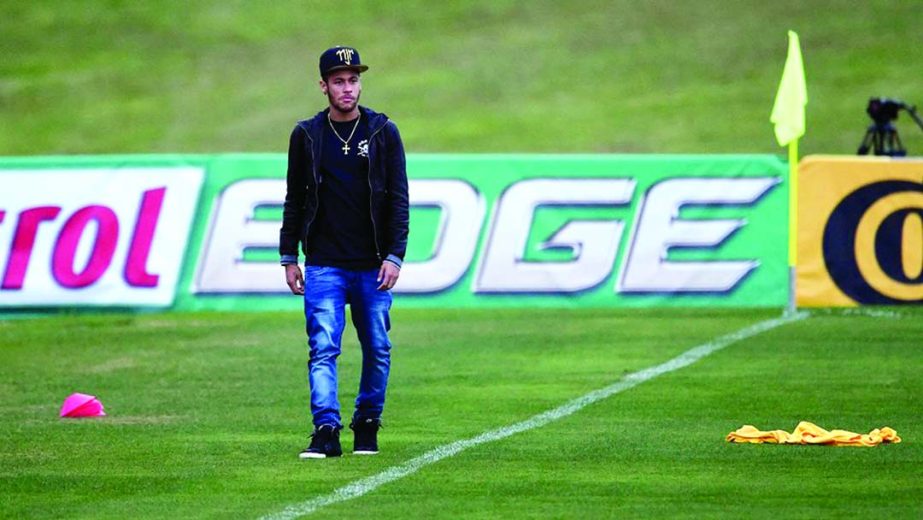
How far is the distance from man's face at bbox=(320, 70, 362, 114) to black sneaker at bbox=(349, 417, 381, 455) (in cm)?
171

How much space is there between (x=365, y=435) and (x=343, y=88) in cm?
190

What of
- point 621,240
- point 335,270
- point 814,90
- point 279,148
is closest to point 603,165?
point 621,240

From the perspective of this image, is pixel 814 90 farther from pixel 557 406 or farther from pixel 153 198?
pixel 557 406

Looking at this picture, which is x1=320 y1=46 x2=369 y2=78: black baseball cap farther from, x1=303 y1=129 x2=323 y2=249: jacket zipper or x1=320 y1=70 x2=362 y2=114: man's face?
x1=303 y1=129 x2=323 y2=249: jacket zipper

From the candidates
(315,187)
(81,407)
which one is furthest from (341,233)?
(81,407)

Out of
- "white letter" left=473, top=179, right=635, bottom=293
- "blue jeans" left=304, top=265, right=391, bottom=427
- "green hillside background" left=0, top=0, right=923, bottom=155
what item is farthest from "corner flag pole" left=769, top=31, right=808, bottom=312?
"green hillside background" left=0, top=0, right=923, bottom=155

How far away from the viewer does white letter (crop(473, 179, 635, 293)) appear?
72.9 ft

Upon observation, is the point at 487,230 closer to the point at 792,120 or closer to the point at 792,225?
the point at 792,225

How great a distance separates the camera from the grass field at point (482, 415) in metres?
9.85

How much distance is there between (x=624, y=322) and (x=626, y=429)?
824 cm

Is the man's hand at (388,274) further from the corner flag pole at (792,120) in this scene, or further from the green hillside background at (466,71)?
the green hillside background at (466,71)

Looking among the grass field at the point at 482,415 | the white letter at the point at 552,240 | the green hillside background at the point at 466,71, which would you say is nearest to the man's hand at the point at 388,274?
the grass field at the point at 482,415

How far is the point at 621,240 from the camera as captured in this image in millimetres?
22234

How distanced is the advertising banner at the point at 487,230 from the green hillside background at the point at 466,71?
2161 centimetres
